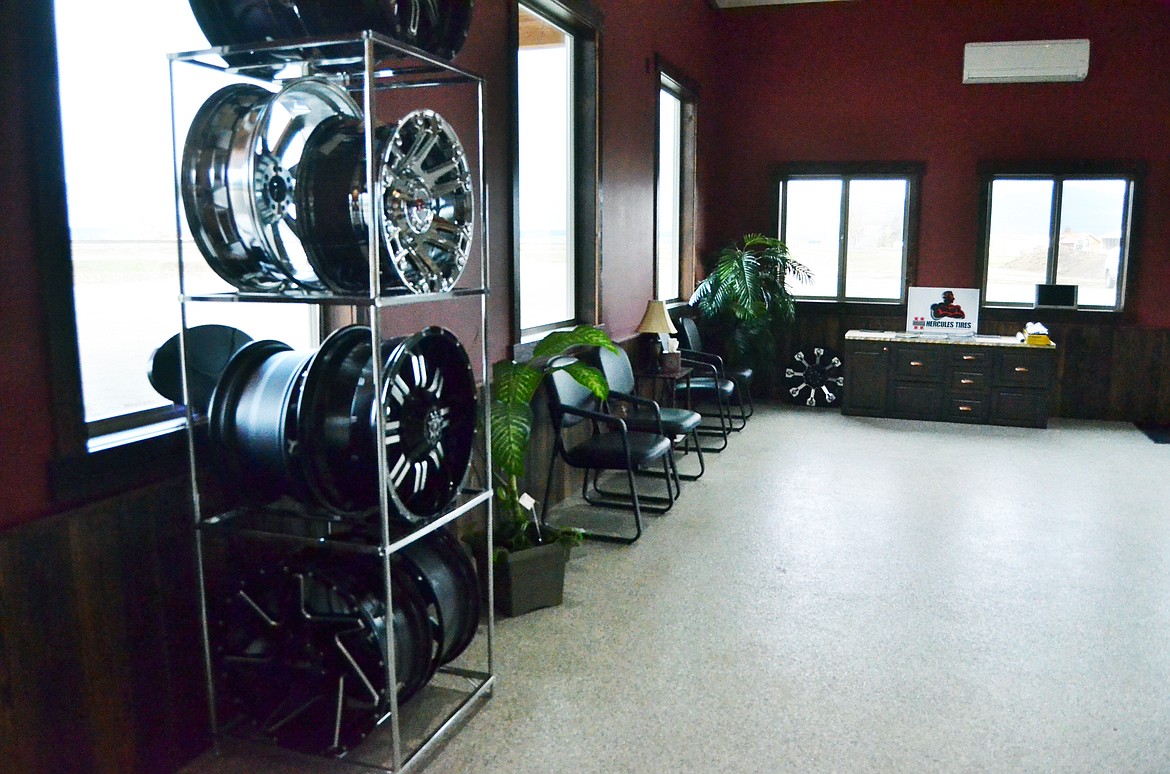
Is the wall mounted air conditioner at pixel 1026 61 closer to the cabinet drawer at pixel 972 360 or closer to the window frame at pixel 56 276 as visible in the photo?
the cabinet drawer at pixel 972 360

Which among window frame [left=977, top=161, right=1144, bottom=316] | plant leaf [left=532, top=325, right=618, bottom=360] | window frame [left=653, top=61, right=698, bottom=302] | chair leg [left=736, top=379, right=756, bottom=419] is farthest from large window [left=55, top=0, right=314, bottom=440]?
window frame [left=977, top=161, right=1144, bottom=316]

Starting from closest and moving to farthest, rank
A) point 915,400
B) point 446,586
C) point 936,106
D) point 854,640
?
1. point 446,586
2. point 854,640
3. point 915,400
4. point 936,106

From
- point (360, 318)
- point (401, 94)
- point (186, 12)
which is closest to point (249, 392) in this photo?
point (360, 318)

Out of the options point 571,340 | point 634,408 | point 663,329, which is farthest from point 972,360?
point 571,340

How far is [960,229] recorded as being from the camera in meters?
8.15

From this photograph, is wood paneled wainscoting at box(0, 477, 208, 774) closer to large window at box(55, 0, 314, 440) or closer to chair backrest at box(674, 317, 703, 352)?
large window at box(55, 0, 314, 440)

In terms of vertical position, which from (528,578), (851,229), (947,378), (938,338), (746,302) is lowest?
(528,578)

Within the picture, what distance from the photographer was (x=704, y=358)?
710 centimetres

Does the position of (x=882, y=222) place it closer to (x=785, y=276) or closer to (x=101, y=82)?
(x=785, y=276)

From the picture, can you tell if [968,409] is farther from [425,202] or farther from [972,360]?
[425,202]

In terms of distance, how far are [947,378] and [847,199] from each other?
1954mm

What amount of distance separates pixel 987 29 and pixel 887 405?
3.33 meters

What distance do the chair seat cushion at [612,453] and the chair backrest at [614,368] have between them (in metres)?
0.56

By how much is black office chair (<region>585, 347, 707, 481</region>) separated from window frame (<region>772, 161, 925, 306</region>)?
A: 11.5 feet
